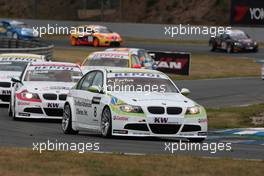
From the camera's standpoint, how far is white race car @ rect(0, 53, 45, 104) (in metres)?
23.3

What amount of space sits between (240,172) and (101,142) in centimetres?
413

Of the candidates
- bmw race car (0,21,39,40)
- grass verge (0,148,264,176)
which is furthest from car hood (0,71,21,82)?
bmw race car (0,21,39,40)

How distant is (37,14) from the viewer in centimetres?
7388

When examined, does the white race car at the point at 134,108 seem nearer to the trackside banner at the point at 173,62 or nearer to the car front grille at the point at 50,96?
the car front grille at the point at 50,96

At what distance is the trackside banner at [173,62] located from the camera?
1507 inches

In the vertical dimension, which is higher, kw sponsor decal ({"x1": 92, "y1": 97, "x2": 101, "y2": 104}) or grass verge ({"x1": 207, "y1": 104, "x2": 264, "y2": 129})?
kw sponsor decal ({"x1": 92, "y1": 97, "x2": 101, "y2": 104})

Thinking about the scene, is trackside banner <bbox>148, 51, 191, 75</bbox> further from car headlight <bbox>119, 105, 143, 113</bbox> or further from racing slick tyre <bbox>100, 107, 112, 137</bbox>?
car headlight <bbox>119, 105, 143, 113</bbox>

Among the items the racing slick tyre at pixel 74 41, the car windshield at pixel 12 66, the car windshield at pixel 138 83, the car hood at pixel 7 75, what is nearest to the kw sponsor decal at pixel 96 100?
the car windshield at pixel 138 83

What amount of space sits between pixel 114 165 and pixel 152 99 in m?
4.04

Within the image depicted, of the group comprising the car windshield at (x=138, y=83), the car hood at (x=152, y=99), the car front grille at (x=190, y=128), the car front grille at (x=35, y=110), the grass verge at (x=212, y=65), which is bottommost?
the grass verge at (x=212, y=65)

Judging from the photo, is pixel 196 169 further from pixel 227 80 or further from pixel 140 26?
pixel 140 26

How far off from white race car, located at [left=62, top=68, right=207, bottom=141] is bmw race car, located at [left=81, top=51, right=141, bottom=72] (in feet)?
31.9

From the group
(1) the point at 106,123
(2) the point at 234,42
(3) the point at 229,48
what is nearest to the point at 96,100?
(1) the point at 106,123

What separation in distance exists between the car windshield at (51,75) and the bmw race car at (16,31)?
4013 centimetres
